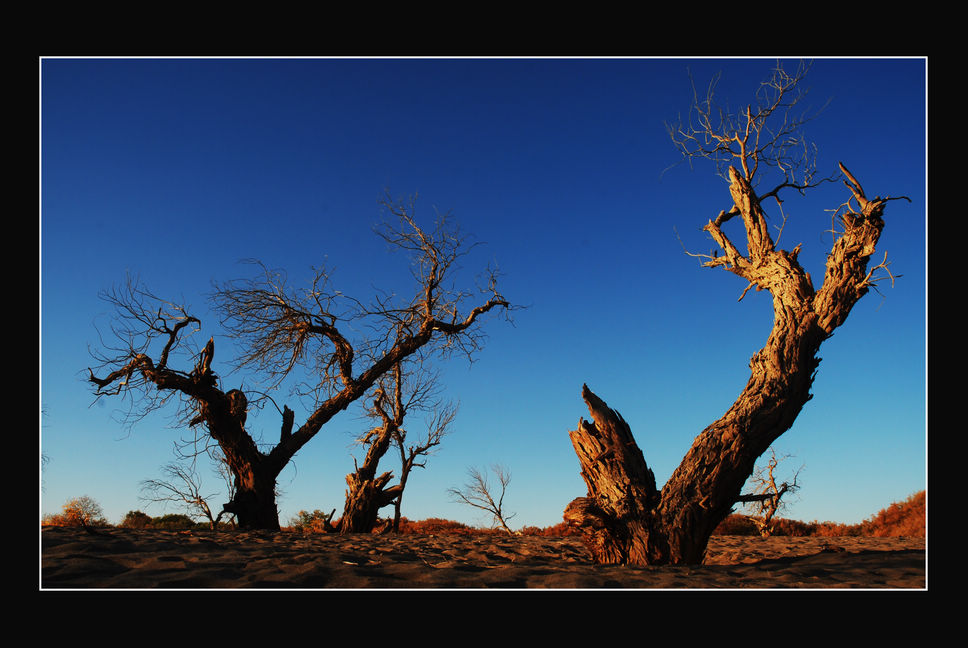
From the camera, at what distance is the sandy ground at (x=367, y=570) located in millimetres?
4867

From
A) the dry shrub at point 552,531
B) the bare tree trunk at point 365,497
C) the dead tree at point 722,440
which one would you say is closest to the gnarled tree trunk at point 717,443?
the dead tree at point 722,440

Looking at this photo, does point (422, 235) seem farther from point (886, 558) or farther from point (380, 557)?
point (886, 558)

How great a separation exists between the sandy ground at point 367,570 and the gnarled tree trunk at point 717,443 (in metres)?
0.62

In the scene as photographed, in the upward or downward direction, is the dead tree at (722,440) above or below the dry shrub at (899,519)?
above

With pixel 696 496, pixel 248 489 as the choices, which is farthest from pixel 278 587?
pixel 248 489

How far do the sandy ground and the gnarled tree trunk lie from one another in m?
0.62

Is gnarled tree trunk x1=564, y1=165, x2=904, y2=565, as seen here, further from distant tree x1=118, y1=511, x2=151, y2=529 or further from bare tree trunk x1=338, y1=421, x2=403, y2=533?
distant tree x1=118, y1=511, x2=151, y2=529

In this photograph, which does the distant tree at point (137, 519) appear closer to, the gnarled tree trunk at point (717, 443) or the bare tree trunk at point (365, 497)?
the bare tree trunk at point (365, 497)

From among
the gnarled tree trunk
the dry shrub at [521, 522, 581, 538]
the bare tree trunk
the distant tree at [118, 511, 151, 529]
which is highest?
the gnarled tree trunk

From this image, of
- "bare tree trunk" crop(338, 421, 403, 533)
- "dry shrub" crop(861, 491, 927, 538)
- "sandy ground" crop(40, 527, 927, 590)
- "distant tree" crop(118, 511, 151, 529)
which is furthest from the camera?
"dry shrub" crop(861, 491, 927, 538)

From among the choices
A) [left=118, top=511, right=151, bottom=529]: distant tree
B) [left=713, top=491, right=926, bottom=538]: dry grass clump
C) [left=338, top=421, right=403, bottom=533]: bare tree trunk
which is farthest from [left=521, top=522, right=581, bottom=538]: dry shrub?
[left=118, top=511, right=151, bottom=529]: distant tree

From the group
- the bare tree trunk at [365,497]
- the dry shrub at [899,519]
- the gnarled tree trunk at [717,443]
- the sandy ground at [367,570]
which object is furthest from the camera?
the dry shrub at [899,519]

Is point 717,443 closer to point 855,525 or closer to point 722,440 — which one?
point 722,440

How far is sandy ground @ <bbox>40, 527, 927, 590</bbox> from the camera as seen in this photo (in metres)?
4.87
